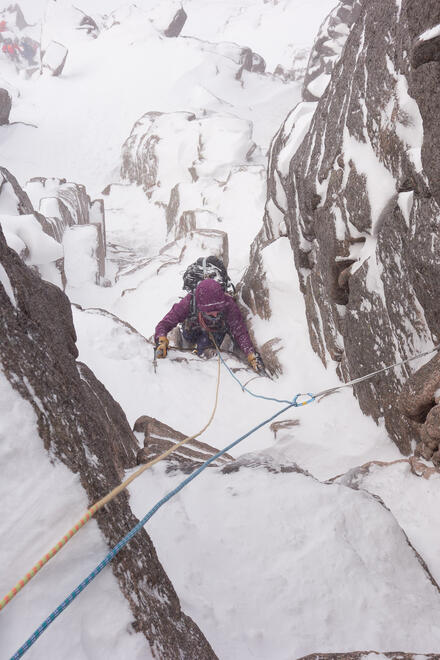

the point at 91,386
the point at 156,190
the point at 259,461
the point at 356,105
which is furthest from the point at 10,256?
the point at 156,190

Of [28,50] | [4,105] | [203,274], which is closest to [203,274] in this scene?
[203,274]

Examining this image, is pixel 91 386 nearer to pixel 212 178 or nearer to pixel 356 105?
pixel 356 105

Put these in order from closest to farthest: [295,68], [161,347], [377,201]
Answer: [377,201] < [161,347] < [295,68]

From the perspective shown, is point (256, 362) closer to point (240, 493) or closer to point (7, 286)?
point (240, 493)

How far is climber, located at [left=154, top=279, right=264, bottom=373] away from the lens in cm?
627

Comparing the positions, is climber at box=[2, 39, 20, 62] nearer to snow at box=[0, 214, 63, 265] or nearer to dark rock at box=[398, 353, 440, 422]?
snow at box=[0, 214, 63, 265]

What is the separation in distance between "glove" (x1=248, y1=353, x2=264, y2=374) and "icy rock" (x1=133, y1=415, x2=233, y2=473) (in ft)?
7.29

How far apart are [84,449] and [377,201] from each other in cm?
298

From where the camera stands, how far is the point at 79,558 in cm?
136

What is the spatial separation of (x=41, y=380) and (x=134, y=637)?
0.93 meters

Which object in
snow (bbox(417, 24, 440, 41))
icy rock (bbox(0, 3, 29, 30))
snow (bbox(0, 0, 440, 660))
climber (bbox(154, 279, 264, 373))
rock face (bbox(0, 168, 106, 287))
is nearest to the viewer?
snow (bbox(0, 0, 440, 660))

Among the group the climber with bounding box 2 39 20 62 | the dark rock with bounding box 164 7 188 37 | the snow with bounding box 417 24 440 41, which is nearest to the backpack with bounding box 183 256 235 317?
the snow with bounding box 417 24 440 41

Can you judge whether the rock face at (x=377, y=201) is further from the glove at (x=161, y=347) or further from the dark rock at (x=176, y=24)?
the dark rock at (x=176, y=24)

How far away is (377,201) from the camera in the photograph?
338cm
